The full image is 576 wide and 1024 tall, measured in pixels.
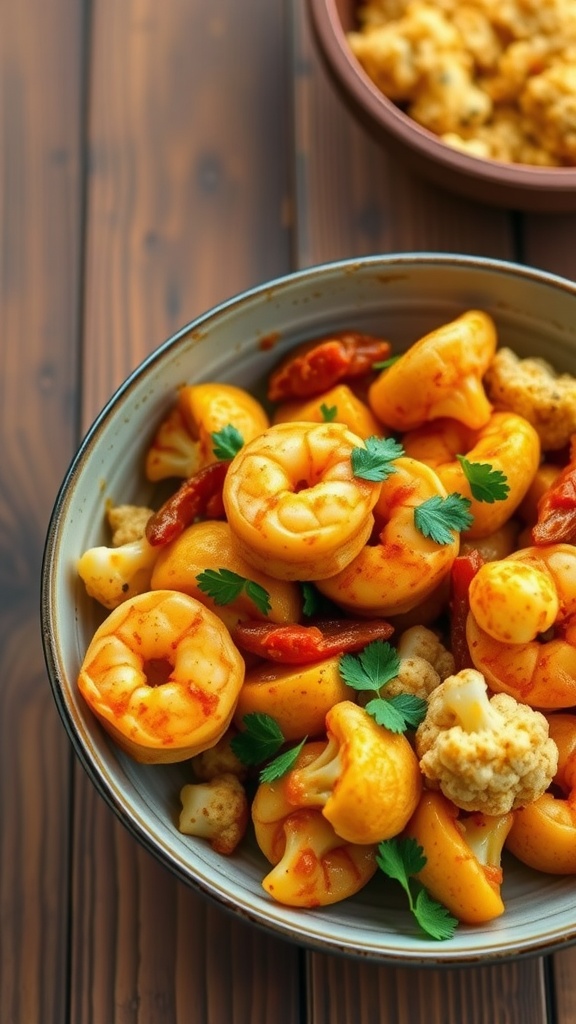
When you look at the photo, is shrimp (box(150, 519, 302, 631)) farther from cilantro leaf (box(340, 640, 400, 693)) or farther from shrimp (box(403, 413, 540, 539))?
shrimp (box(403, 413, 540, 539))

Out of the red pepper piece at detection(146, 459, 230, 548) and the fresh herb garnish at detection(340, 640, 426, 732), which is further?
the red pepper piece at detection(146, 459, 230, 548)

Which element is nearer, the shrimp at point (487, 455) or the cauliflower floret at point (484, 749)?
the cauliflower floret at point (484, 749)

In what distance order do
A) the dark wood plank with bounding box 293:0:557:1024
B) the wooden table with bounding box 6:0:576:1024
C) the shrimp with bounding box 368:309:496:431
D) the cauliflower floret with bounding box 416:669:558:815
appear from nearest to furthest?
the cauliflower floret with bounding box 416:669:558:815
the shrimp with bounding box 368:309:496:431
the wooden table with bounding box 6:0:576:1024
the dark wood plank with bounding box 293:0:557:1024

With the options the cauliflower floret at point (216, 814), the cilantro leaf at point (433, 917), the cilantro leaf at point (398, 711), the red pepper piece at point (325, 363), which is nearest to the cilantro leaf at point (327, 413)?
the red pepper piece at point (325, 363)

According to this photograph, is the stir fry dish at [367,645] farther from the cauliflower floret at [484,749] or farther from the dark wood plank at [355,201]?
the dark wood plank at [355,201]

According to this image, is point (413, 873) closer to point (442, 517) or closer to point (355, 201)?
point (442, 517)

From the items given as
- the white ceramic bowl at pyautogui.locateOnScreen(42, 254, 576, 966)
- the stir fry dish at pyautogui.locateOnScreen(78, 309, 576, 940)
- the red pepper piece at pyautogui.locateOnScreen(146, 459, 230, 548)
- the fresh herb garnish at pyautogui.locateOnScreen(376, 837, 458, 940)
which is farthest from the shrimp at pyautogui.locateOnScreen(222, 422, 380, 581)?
the fresh herb garnish at pyautogui.locateOnScreen(376, 837, 458, 940)
